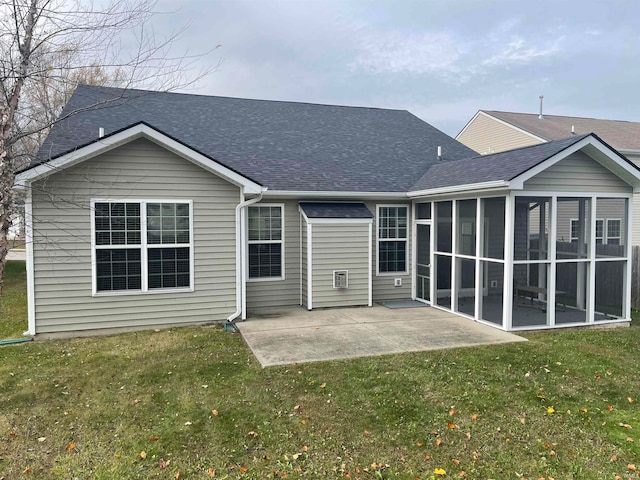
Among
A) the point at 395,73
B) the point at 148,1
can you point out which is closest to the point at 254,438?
the point at 148,1

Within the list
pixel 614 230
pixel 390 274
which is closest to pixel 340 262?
pixel 390 274

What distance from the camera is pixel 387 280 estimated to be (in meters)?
11.3

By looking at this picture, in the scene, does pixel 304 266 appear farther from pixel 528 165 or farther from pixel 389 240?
pixel 528 165

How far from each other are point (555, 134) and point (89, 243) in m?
20.1

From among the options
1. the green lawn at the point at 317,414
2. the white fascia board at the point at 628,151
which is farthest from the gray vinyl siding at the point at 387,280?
the white fascia board at the point at 628,151

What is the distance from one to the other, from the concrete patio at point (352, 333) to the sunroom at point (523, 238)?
0.77m

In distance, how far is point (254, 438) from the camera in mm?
4348

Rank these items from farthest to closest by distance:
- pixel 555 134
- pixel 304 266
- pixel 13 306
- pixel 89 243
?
pixel 555 134 → pixel 13 306 → pixel 304 266 → pixel 89 243

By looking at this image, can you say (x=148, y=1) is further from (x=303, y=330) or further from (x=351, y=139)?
(x=351, y=139)

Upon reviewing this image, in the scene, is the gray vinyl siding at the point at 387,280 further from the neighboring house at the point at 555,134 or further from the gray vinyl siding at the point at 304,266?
the neighboring house at the point at 555,134

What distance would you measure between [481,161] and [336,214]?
3.38 meters

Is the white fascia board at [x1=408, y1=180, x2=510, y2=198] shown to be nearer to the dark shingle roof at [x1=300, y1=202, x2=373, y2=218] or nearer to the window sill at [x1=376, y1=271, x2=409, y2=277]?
the dark shingle roof at [x1=300, y1=202, x2=373, y2=218]

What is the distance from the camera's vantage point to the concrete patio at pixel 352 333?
699 centimetres

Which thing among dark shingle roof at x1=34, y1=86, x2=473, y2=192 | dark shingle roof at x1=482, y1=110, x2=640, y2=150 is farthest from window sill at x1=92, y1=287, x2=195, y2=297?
dark shingle roof at x1=482, y1=110, x2=640, y2=150
